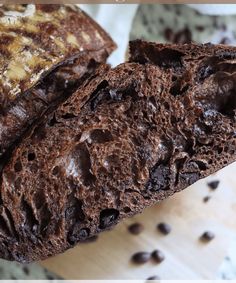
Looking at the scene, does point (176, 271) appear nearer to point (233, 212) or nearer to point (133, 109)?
point (233, 212)

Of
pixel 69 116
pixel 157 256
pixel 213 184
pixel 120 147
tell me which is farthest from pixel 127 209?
pixel 213 184

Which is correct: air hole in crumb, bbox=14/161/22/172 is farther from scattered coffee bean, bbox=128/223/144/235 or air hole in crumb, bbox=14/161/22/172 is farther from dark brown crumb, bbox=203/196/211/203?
dark brown crumb, bbox=203/196/211/203

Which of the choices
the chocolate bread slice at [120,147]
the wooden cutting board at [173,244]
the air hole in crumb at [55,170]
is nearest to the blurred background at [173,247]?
the wooden cutting board at [173,244]

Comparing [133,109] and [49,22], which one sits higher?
[49,22]

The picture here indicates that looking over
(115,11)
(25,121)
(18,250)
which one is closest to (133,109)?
(25,121)

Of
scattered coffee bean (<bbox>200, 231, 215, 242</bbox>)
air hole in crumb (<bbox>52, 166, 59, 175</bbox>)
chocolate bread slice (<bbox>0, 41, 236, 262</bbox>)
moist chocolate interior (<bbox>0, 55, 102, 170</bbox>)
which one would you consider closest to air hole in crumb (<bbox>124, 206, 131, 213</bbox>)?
chocolate bread slice (<bbox>0, 41, 236, 262</bbox>)

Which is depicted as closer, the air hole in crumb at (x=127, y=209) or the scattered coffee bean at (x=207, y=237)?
the air hole in crumb at (x=127, y=209)

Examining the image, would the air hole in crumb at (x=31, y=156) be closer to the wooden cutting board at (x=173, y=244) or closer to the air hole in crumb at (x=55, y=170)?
the air hole in crumb at (x=55, y=170)
